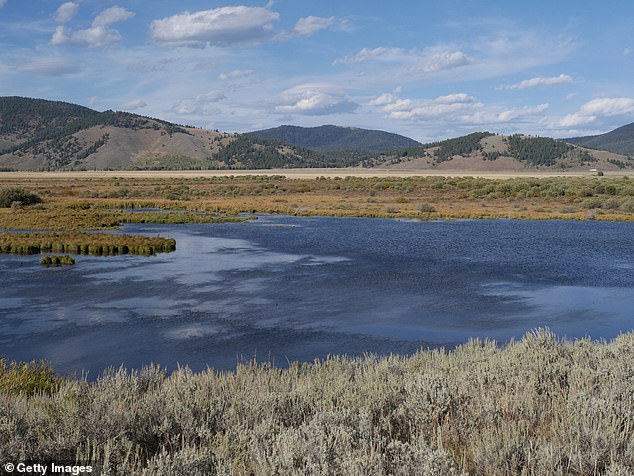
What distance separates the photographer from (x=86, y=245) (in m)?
33.5

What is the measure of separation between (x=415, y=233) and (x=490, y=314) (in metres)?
22.3

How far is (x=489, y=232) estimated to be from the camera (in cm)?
4203

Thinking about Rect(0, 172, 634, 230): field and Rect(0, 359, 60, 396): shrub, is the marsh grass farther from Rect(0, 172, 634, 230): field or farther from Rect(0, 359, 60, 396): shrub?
Rect(0, 172, 634, 230): field

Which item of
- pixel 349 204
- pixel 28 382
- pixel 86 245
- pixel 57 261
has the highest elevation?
pixel 349 204

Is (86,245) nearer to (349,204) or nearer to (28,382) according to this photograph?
(28,382)

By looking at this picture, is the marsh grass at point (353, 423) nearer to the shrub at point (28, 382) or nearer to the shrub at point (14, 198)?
the shrub at point (28, 382)

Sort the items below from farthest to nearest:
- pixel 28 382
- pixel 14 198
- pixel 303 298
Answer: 1. pixel 14 198
2. pixel 303 298
3. pixel 28 382

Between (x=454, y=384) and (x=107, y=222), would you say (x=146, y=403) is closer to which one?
(x=454, y=384)

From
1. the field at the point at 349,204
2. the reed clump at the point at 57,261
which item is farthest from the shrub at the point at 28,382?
the field at the point at 349,204

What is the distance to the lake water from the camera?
16.0 m

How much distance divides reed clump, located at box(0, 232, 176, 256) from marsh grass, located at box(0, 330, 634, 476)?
24651 millimetres

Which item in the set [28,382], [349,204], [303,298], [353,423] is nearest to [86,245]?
[303,298]

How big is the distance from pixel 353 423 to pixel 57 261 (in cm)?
2606

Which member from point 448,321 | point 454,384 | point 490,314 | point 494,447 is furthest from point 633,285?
point 494,447
